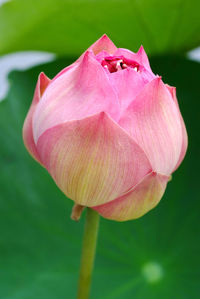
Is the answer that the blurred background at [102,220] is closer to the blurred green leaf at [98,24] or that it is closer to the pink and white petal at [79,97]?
the blurred green leaf at [98,24]

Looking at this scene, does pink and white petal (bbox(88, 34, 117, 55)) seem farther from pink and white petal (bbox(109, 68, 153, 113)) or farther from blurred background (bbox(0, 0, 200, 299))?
blurred background (bbox(0, 0, 200, 299))

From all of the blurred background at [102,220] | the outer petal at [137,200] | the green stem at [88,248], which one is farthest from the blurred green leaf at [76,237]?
the outer petal at [137,200]

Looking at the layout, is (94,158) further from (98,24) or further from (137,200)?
(98,24)

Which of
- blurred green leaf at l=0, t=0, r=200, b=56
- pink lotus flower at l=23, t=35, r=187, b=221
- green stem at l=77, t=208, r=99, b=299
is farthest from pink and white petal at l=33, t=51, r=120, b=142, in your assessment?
blurred green leaf at l=0, t=0, r=200, b=56

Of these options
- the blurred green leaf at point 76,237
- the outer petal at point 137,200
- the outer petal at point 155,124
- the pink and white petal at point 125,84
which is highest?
the pink and white petal at point 125,84

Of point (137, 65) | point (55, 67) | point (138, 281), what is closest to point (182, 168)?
point (138, 281)
